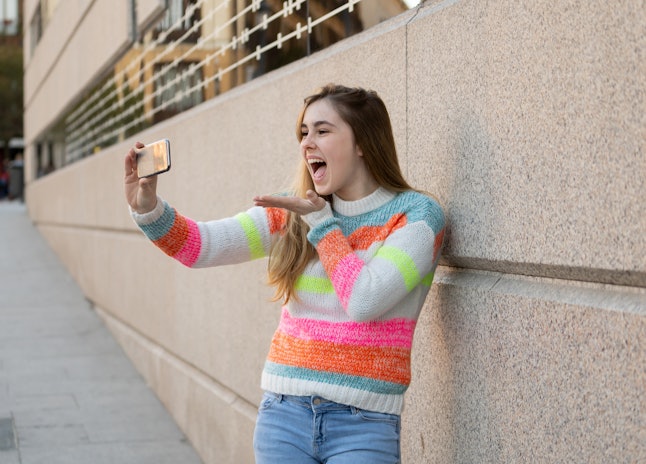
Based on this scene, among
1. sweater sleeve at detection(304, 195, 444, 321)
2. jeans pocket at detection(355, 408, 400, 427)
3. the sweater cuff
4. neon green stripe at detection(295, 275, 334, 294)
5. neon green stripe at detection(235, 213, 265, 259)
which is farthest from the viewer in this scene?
neon green stripe at detection(235, 213, 265, 259)

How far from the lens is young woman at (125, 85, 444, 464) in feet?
9.55

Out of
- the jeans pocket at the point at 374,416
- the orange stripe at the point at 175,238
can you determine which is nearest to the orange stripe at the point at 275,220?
the orange stripe at the point at 175,238

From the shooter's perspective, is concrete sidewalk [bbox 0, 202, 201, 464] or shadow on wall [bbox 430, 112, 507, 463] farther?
concrete sidewalk [bbox 0, 202, 201, 464]

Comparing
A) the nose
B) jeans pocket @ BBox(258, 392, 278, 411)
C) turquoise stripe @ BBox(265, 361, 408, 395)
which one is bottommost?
jeans pocket @ BBox(258, 392, 278, 411)

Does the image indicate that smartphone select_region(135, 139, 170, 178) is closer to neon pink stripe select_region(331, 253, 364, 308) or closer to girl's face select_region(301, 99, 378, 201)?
girl's face select_region(301, 99, 378, 201)

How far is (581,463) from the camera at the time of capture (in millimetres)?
2594

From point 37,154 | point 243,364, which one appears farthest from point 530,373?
point 37,154

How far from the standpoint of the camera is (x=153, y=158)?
303 centimetres

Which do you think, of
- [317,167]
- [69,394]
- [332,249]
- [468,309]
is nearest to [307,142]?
[317,167]

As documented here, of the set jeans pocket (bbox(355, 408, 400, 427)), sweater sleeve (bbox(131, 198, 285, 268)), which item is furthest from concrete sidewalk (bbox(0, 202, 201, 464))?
jeans pocket (bbox(355, 408, 400, 427))

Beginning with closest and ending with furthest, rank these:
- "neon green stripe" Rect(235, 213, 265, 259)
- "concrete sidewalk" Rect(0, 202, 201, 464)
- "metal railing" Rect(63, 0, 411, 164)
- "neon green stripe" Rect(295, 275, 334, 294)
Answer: "neon green stripe" Rect(295, 275, 334, 294) → "neon green stripe" Rect(235, 213, 265, 259) → "metal railing" Rect(63, 0, 411, 164) → "concrete sidewalk" Rect(0, 202, 201, 464)

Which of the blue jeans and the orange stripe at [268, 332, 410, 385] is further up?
the orange stripe at [268, 332, 410, 385]

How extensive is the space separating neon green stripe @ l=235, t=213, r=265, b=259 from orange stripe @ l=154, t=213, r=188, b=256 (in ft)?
0.62

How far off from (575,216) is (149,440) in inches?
187
